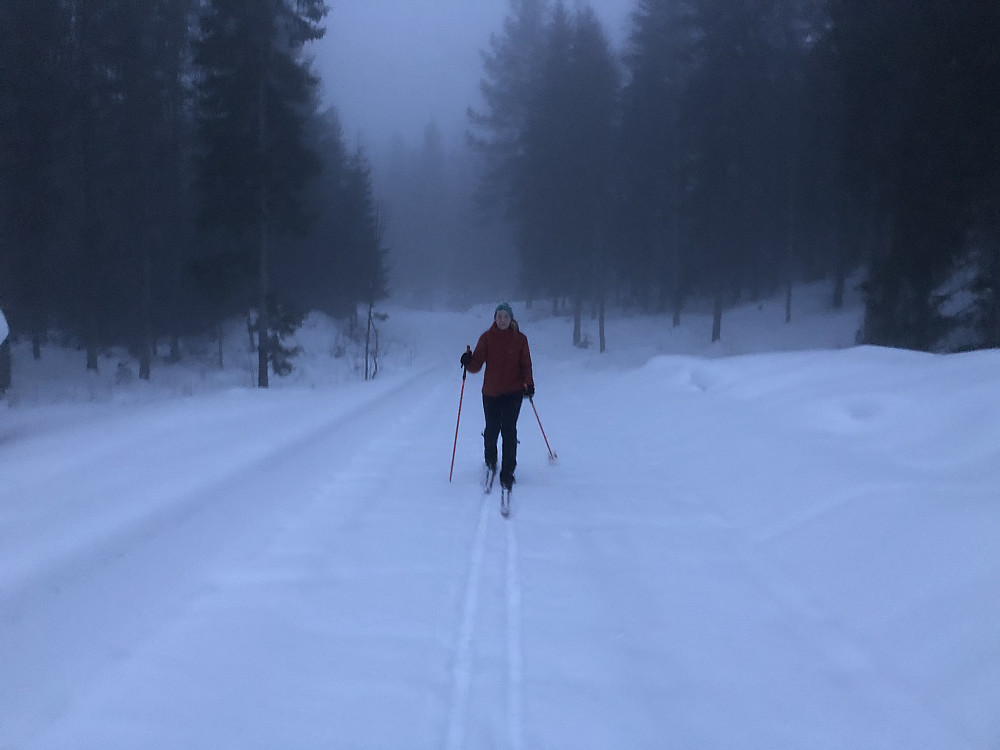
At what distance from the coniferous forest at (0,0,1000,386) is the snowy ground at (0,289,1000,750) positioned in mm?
9905

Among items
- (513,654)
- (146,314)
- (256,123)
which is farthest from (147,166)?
(513,654)

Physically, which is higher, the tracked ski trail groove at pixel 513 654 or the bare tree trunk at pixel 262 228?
the bare tree trunk at pixel 262 228

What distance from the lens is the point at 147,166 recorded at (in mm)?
24375

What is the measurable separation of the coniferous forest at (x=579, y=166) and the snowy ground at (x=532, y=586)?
9.90m

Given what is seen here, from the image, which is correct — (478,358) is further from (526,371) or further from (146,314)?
(146,314)

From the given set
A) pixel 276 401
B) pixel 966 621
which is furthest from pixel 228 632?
pixel 276 401

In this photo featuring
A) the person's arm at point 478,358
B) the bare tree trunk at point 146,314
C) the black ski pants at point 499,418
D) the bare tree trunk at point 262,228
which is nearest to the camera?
the black ski pants at point 499,418

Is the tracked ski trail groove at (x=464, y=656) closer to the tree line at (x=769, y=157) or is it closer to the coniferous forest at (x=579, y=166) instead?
the tree line at (x=769, y=157)

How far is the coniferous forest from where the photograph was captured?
16.0 m

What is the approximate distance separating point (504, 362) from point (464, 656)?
14.8 ft

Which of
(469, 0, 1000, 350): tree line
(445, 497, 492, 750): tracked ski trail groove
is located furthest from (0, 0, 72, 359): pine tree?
(445, 497, 492, 750): tracked ski trail groove

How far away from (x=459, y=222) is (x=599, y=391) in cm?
6317

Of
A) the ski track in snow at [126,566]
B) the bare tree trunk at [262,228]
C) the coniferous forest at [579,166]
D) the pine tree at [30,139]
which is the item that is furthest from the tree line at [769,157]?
the pine tree at [30,139]

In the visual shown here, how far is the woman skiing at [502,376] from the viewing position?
25.4ft
